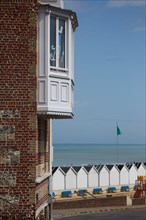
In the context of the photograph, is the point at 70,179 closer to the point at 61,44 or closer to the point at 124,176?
the point at 124,176

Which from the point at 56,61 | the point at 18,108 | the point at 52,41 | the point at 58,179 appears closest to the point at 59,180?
the point at 58,179

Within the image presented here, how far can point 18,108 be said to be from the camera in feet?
45.0

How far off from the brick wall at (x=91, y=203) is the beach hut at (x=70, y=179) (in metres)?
7.20

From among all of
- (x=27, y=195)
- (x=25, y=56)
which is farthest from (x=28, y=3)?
(x=27, y=195)

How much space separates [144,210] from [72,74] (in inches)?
1300

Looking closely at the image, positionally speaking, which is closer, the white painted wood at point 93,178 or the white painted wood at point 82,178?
the white painted wood at point 82,178

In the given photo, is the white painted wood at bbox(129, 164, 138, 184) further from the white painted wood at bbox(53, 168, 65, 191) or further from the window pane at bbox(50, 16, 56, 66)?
the window pane at bbox(50, 16, 56, 66)

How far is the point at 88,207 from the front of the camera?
4525 centimetres

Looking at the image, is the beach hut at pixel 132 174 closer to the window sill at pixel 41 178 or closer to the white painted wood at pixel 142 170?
the white painted wood at pixel 142 170

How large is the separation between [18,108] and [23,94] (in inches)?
13.9

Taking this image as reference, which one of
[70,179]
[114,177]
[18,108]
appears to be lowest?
[114,177]

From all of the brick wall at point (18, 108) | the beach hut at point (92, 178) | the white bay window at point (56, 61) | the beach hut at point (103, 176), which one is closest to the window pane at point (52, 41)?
the white bay window at point (56, 61)

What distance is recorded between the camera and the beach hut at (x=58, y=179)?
51781 mm

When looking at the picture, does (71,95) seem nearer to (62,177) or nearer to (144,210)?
(144,210)
